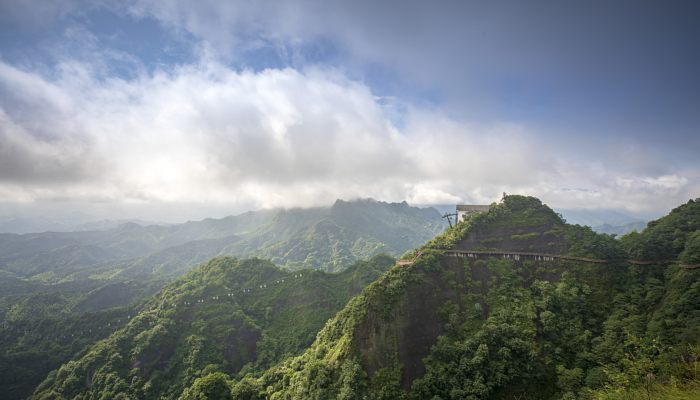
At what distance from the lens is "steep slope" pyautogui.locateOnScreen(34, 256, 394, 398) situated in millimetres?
85125

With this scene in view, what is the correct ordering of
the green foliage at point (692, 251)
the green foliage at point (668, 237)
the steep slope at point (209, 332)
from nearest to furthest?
the green foliage at point (692, 251) → the green foliage at point (668, 237) → the steep slope at point (209, 332)

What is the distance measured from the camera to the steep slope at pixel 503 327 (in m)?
43.4

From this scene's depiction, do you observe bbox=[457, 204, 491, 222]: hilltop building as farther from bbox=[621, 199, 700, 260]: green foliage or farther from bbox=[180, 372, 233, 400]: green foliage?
bbox=[180, 372, 233, 400]: green foliage

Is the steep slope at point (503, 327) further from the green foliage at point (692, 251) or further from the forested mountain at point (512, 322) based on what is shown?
the green foliage at point (692, 251)

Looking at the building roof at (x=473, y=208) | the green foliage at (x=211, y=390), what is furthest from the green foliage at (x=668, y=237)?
the green foliage at (x=211, y=390)

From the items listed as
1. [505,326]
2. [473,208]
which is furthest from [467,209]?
[505,326]

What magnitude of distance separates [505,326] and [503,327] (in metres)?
0.37

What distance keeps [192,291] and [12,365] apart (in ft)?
184

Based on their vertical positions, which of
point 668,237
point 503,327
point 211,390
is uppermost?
point 668,237

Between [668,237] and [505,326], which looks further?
[668,237]

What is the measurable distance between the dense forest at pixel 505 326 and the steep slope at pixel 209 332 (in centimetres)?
122

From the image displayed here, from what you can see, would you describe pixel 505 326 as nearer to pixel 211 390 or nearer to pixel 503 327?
pixel 503 327

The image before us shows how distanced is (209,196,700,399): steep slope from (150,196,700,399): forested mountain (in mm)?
162

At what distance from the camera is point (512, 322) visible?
51719mm
